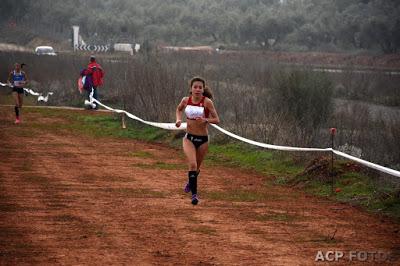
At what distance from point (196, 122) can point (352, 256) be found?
4.19m

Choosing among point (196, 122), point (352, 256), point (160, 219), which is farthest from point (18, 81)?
point (352, 256)

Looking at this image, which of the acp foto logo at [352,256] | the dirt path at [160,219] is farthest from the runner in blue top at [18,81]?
the acp foto logo at [352,256]

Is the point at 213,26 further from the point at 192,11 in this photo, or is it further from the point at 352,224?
the point at 352,224

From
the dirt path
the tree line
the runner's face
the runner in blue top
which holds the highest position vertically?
the tree line

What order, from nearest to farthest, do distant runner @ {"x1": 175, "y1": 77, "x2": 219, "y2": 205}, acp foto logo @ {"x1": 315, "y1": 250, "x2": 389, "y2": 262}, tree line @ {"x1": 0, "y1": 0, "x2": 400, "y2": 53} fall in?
acp foto logo @ {"x1": 315, "y1": 250, "x2": 389, "y2": 262}, distant runner @ {"x1": 175, "y1": 77, "x2": 219, "y2": 205}, tree line @ {"x1": 0, "y1": 0, "x2": 400, "y2": 53}

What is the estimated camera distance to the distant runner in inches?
495

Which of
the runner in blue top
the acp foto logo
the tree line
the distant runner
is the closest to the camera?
the acp foto logo

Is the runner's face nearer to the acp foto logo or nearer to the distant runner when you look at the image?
the distant runner

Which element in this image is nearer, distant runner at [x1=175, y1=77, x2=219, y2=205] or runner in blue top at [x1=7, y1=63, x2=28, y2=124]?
distant runner at [x1=175, y1=77, x2=219, y2=205]

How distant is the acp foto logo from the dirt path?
0.24ft

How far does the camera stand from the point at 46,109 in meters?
30.9

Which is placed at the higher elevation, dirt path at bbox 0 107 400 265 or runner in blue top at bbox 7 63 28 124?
runner in blue top at bbox 7 63 28 124

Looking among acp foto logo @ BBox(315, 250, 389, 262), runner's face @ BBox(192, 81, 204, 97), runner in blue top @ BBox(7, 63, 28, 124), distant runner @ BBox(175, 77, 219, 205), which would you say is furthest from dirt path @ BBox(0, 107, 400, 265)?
runner in blue top @ BBox(7, 63, 28, 124)

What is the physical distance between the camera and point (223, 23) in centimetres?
9212
